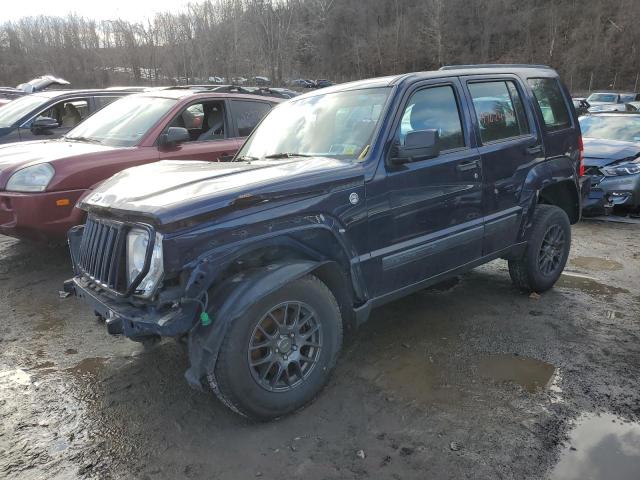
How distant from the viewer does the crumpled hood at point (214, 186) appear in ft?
8.78

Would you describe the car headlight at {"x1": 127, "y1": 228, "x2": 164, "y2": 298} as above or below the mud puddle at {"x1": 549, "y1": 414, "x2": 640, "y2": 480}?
above

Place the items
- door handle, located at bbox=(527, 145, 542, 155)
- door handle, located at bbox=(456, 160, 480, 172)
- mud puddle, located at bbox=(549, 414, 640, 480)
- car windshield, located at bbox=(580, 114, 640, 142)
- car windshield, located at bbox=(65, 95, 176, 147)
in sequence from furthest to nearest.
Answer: car windshield, located at bbox=(580, 114, 640, 142) → car windshield, located at bbox=(65, 95, 176, 147) → door handle, located at bbox=(527, 145, 542, 155) → door handle, located at bbox=(456, 160, 480, 172) → mud puddle, located at bbox=(549, 414, 640, 480)

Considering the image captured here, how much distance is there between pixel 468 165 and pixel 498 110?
763 millimetres

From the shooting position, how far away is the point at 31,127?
702 cm

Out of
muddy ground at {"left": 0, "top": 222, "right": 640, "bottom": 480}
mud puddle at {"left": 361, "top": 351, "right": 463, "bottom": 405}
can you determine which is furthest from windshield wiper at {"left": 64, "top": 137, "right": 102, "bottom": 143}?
mud puddle at {"left": 361, "top": 351, "right": 463, "bottom": 405}

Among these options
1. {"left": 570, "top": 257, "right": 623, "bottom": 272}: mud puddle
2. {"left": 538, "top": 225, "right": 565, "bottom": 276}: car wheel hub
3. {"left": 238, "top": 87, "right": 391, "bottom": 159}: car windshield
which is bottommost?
{"left": 570, "top": 257, "right": 623, "bottom": 272}: mud puddle

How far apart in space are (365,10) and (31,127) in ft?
273

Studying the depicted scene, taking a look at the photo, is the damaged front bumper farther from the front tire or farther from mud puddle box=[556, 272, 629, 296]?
mud puddle box=[556, 272, 629, 296]

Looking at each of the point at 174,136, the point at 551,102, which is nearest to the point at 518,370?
the point at 551,102

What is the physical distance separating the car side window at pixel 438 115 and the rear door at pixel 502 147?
20 centimetres

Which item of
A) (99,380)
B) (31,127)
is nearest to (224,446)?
(99,380)

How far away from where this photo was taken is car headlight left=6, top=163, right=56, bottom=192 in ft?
16.1

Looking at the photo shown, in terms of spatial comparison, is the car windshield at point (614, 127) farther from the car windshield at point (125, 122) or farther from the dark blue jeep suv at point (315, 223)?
the car windshield at point (125, 122)

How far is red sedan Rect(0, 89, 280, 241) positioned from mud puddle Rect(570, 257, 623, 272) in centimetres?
Result: 436
